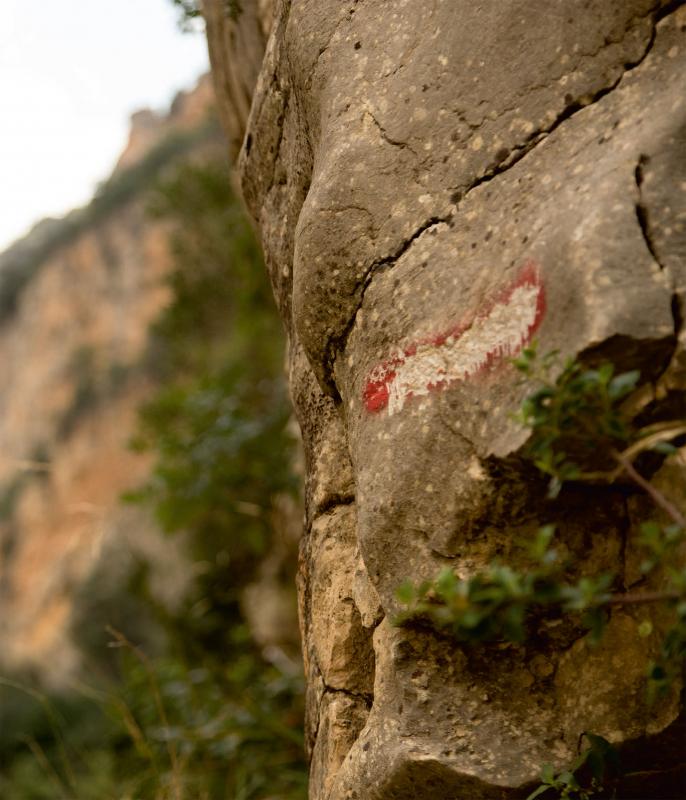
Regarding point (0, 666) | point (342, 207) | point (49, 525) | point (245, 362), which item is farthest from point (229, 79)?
point (49, 525)

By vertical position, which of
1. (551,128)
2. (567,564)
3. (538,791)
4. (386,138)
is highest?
(386,138)

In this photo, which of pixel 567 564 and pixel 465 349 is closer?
pixel 567 564

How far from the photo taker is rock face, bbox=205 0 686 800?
141 cm

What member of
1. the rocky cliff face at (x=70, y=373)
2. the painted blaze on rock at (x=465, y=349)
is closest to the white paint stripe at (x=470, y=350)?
the painted blaze on rock at (x=465, y=349)

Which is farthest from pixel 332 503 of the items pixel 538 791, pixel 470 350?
pixel 538 791

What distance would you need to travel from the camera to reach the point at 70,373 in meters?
16.2

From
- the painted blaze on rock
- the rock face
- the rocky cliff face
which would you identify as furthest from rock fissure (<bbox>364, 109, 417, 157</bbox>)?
the rocky cliff face

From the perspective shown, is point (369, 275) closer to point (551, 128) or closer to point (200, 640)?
point (551, 128)

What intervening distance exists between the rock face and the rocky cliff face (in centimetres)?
1096

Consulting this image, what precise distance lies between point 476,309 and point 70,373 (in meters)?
15.5

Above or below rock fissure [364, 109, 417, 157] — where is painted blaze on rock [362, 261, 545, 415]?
below

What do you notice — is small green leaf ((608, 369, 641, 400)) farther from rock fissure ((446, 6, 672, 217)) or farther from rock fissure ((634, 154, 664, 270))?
rock fissure ((446, 6, 672, 217))

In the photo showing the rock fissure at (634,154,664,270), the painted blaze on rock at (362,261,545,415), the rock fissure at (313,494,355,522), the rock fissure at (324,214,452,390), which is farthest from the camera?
the rock fissure at (313,494,355,522)

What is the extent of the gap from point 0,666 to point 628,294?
11763 mm
